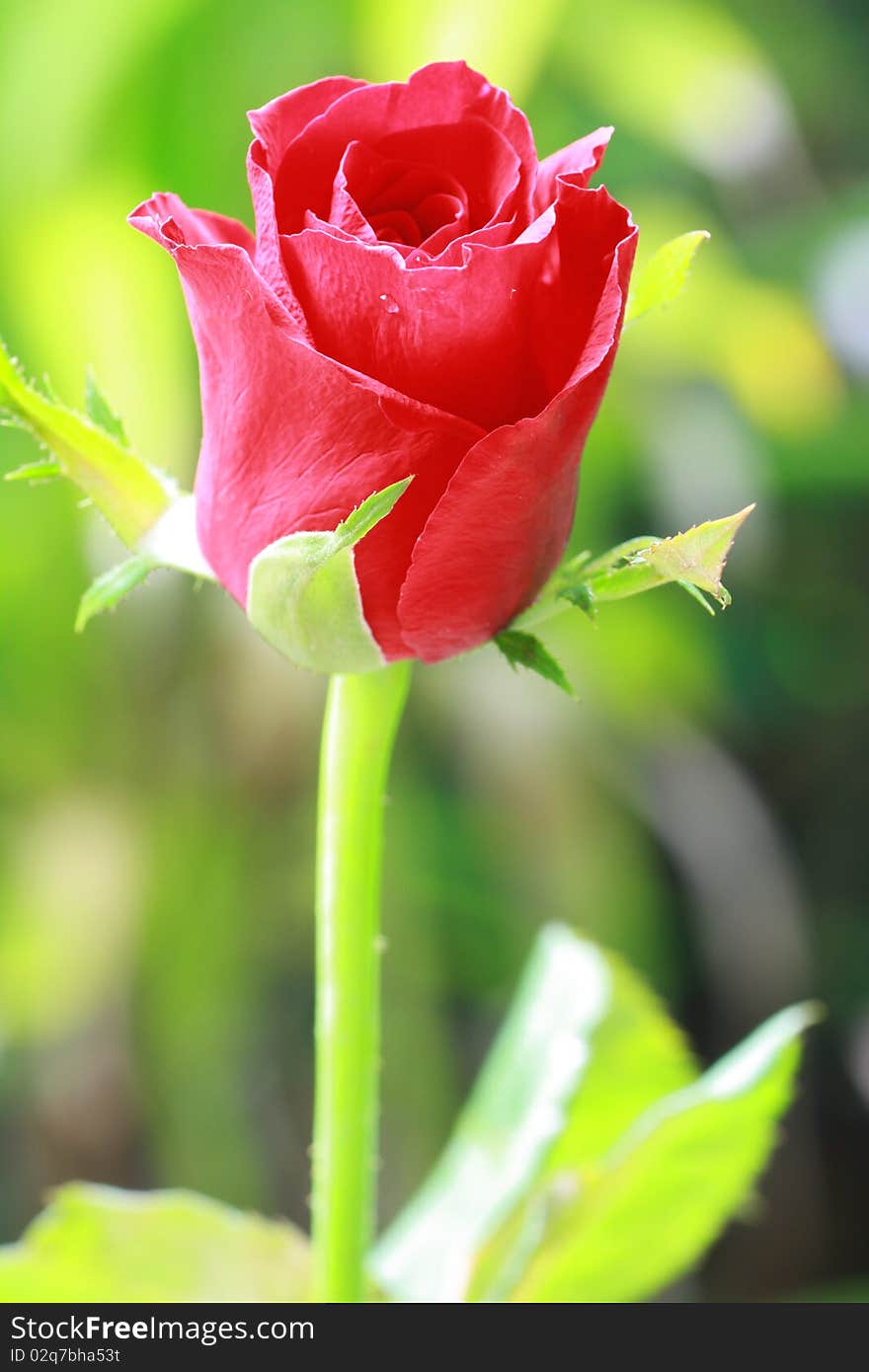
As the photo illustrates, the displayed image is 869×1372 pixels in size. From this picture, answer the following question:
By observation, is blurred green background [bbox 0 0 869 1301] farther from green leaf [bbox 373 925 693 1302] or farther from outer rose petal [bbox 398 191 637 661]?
outer rose petal [bbox 398 191 637 661]

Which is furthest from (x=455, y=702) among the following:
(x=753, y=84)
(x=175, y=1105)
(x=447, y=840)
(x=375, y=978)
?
(x=375, y=978)

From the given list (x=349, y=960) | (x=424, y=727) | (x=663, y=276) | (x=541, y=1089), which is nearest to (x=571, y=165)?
(x=663, y=276)

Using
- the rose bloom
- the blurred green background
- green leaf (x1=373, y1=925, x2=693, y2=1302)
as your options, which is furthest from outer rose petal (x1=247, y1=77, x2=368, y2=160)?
the blurred green background

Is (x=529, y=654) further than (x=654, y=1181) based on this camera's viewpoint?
No

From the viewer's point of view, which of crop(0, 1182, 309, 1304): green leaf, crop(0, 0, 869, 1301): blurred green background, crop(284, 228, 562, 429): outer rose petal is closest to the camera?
crop(284, 228, 562, 429): outer rose petal

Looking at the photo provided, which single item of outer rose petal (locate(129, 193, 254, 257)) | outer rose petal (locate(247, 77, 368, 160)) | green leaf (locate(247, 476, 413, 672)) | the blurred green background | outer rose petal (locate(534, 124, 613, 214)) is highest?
outer rose petal (locate(247, 77, 368, 160))

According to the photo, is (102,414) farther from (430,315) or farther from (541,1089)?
(541,1089)
